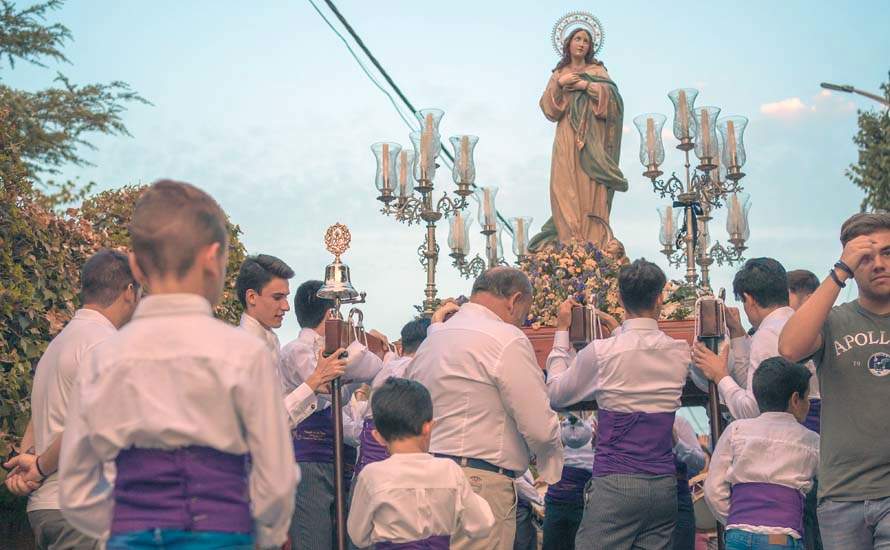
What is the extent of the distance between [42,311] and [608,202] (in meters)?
6.26

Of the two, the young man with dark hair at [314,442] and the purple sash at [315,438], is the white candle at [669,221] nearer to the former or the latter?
the young man with dark hair at [314,442]

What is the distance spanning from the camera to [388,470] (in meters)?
4.98

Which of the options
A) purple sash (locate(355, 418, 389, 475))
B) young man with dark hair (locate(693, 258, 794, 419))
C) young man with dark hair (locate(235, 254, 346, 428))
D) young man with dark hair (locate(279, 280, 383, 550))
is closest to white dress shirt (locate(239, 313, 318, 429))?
young man with dark hair (locate(235, 254, 346, 428))

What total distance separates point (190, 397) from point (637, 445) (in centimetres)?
325

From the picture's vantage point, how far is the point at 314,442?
6.88 m

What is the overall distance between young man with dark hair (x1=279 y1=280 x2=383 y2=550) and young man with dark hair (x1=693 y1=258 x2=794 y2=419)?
185 centimetres

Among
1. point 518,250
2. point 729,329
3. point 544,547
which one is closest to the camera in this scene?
point 729,329

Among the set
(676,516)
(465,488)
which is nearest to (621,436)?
(676,516)

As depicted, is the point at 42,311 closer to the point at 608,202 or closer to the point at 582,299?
the point at 582,299

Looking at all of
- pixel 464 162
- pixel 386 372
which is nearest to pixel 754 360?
pixel 386 372

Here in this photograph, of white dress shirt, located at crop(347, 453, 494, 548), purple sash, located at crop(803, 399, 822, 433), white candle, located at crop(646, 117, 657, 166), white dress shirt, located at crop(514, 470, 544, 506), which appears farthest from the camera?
white candle, located at crop(646, 117, 657, 166)

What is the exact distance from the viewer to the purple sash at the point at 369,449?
7039 millimetres

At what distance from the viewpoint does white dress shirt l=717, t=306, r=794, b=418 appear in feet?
19.4

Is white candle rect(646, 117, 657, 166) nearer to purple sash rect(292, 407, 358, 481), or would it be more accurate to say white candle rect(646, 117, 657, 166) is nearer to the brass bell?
the brass bell
